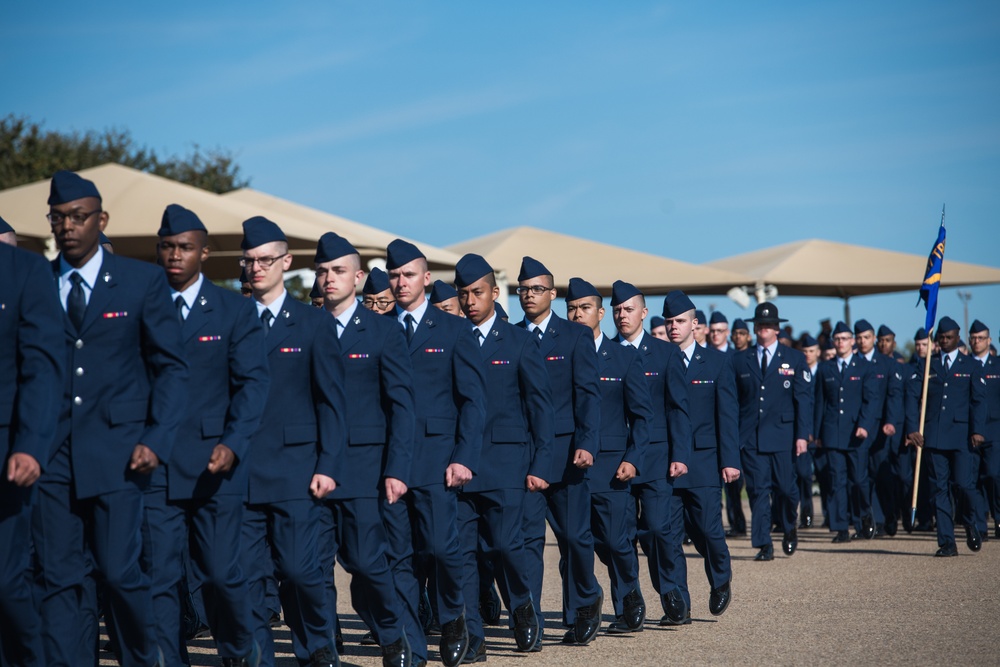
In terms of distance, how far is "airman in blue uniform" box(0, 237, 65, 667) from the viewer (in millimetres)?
5324

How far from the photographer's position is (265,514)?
670 centimetres

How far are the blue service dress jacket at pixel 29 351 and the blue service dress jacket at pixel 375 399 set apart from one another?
204 centimetres

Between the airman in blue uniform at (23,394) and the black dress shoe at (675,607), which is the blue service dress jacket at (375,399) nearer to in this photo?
the airman in blue uniform at (23,394)

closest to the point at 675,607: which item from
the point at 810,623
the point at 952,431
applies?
the point at 810,623

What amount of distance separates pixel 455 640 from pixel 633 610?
5.76ft

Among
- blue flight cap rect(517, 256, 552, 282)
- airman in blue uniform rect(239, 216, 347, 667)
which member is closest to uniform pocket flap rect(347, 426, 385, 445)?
airman in blue uniform rect(239, 216, 347, 667)

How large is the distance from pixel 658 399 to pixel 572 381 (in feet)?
3.82

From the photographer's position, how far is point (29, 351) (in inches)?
211

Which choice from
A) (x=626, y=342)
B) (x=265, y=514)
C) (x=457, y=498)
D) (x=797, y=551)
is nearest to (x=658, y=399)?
(x=626, y=342)

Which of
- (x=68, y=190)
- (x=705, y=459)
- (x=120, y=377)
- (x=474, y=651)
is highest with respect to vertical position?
(x=68, y=190)

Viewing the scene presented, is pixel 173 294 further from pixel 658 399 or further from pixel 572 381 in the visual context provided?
pixel 658 399

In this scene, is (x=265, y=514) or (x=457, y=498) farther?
(x=457, y=498)

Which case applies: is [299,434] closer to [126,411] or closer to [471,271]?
[126,411]

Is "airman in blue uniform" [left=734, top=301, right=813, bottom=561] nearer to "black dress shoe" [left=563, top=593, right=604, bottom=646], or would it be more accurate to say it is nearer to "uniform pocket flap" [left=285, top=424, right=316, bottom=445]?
"black dress shoe" [left=563, top=593, right=604, bottom=646]
